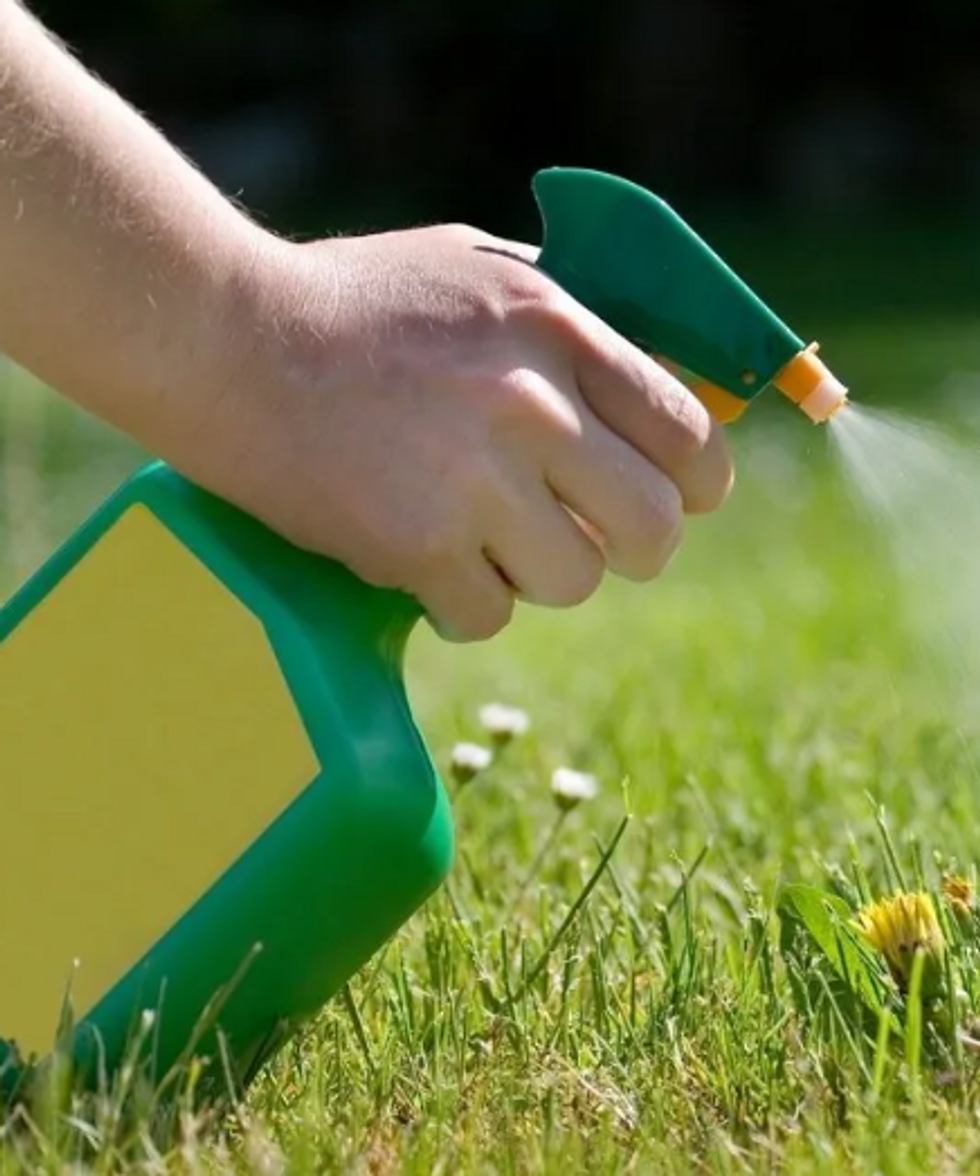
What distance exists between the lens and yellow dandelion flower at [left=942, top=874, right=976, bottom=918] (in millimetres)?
1261

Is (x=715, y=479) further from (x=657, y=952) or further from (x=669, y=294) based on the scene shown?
(x=657, y=952)

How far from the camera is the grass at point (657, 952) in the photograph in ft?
3.53

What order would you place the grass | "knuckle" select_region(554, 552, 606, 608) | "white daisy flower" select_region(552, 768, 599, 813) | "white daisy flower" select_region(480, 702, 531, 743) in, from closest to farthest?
the grass
"knuckle" select_region(554, 552, 606, 608)
"white daisy flower" select_region(552, 768, 599, 813)
"white daisy flower" select_region(480, 702, 531, 743)

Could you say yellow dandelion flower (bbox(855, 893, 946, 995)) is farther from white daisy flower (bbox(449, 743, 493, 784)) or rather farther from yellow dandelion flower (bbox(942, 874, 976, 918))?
white daisy flower (bbox(449, 743, 493, 784))

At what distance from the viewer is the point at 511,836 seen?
6.01ft

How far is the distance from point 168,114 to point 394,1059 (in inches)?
459

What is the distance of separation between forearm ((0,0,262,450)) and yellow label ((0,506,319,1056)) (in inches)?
3.9

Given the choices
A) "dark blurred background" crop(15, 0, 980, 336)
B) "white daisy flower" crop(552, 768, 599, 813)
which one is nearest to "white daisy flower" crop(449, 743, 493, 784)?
"white daisy flower" crop(552, 768, 599, 813)

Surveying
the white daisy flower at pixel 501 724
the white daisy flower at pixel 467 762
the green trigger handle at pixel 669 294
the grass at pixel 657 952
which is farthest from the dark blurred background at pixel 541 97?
the green trigger handle at pixel 669 294

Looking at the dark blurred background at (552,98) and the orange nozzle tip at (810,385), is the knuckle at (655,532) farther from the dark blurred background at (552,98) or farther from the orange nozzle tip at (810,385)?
the dark blurred background at (552,98)

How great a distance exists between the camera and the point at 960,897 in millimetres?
1271

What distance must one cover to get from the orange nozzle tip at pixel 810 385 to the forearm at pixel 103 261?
29cm

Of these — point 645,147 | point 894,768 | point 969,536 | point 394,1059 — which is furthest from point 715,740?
point 645,147

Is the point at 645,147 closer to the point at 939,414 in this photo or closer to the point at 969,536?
the point at 939,414
